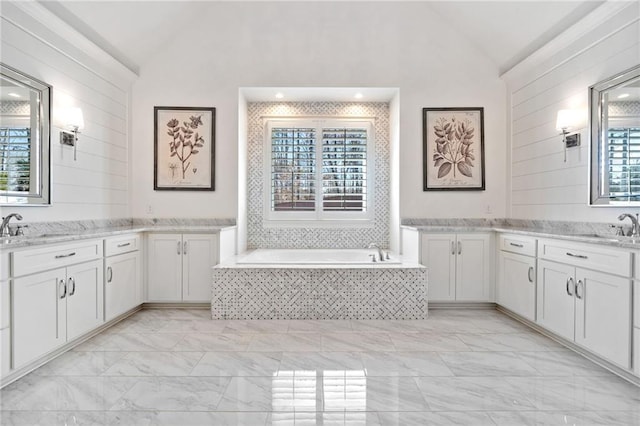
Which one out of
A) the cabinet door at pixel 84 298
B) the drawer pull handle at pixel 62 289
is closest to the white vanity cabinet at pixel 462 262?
the cabinet door at pixel 84 298

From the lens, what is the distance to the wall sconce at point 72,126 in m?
3.36

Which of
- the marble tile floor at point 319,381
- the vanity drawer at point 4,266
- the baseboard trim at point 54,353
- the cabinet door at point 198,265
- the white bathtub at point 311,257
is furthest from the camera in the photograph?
the cabinet door at point 198,265

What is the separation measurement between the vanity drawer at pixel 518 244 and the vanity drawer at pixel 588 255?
0.13 meters

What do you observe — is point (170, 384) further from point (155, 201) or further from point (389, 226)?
point (389, 226)

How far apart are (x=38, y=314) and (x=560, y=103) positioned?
453cm

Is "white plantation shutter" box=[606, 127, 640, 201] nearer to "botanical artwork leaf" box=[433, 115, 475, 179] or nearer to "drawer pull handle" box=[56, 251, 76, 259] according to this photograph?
"botanical artwork leaf" box=[433, 115, 475, 179]

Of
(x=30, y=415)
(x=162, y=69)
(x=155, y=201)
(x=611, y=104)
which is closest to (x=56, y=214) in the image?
(x=155, y=201)

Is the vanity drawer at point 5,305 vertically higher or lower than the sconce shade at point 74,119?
lower

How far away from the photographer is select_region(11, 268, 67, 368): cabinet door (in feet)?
7.58

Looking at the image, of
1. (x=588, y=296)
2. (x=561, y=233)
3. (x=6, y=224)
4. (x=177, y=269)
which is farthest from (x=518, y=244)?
(x=6, y=224)

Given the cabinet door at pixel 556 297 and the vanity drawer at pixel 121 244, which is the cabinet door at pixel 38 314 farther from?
the cabinet door at pixel 556 297

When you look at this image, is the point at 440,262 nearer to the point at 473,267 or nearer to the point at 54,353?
the point at 473,267

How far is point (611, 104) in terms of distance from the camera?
2.98 m

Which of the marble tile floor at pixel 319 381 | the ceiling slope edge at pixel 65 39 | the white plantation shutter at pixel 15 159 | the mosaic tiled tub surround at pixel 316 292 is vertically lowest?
the marble tile floor at pixel 319 381
